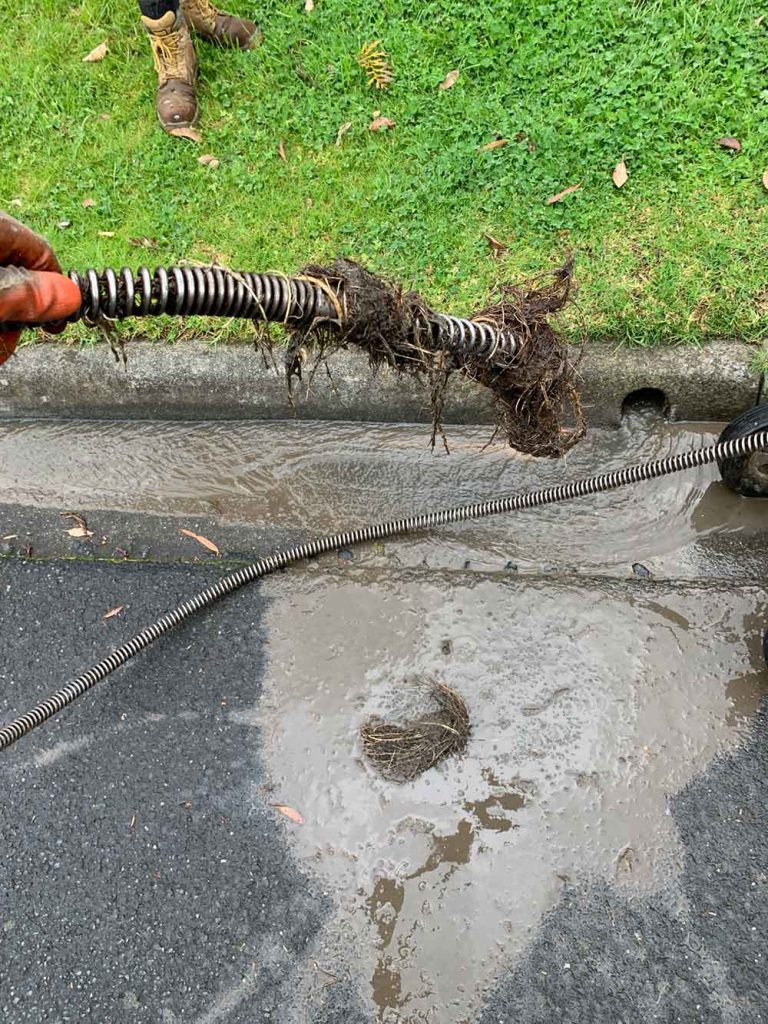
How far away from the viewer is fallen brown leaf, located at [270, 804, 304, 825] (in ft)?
8.61

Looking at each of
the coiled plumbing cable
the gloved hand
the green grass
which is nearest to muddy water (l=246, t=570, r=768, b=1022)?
the coiled plumbing cable

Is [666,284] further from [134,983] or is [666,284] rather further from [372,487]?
[134,983]

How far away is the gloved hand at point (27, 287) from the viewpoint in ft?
5.58

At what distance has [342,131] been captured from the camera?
356 cm

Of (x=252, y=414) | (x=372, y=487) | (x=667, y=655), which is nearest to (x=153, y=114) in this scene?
(x=252, y=414)

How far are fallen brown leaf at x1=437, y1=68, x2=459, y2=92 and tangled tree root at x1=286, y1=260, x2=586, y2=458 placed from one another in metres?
1.64

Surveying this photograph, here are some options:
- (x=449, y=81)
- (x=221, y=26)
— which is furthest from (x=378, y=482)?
(x=221, y=26)

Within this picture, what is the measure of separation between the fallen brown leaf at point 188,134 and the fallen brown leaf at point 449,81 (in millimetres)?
1211

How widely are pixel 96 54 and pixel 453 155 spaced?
80.6 inches

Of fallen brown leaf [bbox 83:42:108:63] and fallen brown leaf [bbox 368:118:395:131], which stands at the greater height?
fallen brown leaf [bbox 83:42:108:63]

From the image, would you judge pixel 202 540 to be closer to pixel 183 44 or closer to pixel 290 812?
pixel 290 812

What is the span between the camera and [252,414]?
11.2ft

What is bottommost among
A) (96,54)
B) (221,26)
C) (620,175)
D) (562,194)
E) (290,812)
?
(290,812)

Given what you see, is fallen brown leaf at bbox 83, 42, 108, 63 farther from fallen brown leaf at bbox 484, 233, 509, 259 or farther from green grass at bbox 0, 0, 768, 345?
fallen brown leaf at bbox 484, 233, 509, 259
